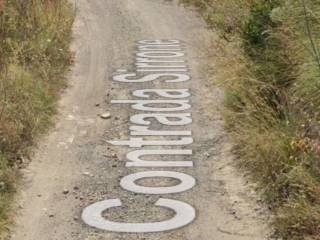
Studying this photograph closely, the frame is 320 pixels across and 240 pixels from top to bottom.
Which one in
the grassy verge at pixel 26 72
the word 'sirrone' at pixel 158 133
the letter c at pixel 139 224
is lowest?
the letter c at pixel 139 224

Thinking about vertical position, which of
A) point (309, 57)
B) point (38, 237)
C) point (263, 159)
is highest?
point (309, 57)

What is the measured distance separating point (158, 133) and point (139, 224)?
2.00 metres

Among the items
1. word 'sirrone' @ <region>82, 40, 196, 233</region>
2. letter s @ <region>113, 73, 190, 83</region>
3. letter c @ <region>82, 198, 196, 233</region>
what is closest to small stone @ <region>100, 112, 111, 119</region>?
word 'sirrone' @ <region>82, 40, 196, 233</region>

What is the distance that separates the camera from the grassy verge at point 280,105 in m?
4.36

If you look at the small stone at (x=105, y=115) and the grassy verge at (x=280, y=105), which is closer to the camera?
the grassy verge at (x=280, y=105)

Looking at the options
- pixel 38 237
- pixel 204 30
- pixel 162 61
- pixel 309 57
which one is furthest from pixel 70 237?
pixel 204 30

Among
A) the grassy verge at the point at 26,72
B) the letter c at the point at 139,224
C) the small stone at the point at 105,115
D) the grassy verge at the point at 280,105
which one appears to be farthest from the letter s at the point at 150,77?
the letter c at the point at 139,224

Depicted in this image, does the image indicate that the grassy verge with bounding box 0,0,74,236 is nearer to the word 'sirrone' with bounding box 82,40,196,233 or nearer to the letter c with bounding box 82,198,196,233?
the letter c with bounding box 82,198,196,233

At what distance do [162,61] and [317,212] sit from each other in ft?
18.5

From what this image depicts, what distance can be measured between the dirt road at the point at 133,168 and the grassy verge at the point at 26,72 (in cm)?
17

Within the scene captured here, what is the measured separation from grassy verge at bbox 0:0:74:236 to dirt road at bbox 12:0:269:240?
0.54ft

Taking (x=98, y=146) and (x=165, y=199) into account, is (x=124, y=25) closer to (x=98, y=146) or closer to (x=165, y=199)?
(x=98, y=146)

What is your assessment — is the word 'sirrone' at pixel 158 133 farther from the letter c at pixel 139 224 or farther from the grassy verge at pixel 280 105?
the grassy verge at pixel 280 105

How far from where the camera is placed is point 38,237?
4434mm
